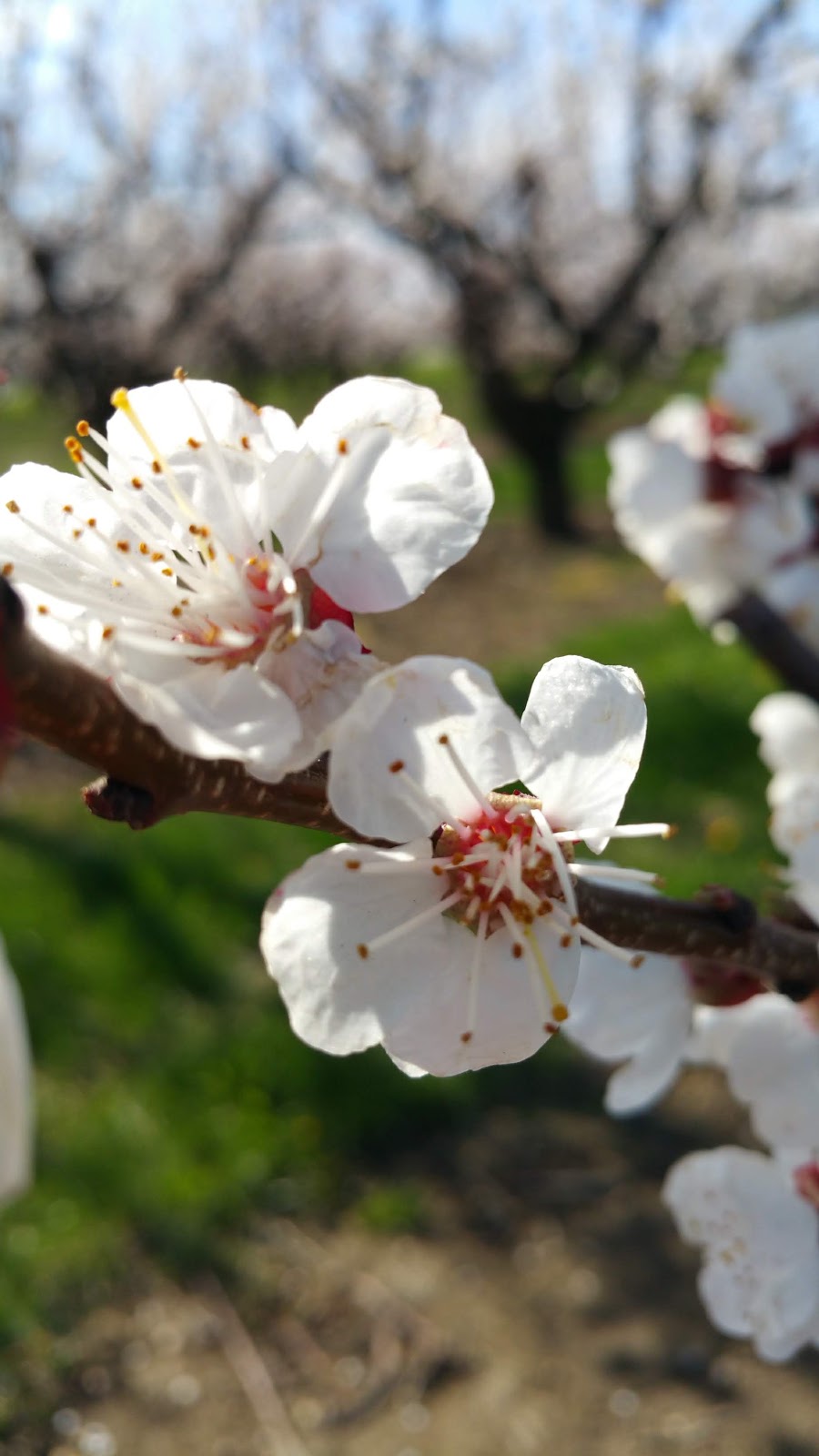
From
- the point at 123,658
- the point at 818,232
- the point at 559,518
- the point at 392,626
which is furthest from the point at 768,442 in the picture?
the point at 818,232

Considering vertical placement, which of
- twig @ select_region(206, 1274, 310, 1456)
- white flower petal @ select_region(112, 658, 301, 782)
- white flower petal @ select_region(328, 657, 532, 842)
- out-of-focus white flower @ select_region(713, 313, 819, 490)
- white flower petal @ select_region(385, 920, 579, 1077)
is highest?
white flower petal @ select_region(112, 658, 301, 782)

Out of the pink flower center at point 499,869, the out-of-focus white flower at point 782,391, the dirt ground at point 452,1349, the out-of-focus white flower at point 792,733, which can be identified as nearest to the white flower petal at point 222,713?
the pink flower center at point 499,869

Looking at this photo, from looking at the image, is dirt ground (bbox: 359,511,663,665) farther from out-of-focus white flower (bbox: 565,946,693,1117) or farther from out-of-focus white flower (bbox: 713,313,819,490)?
out-of-focus white flower (bbox: 565,946,693,1117)

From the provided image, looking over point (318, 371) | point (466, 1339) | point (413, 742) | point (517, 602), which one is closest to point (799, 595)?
point (413, 742)

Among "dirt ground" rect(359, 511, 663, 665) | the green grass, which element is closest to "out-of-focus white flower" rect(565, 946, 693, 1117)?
the green grass

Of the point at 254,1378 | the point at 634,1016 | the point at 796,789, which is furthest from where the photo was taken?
the point at 254,1378

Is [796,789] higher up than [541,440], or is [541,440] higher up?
[796,789]

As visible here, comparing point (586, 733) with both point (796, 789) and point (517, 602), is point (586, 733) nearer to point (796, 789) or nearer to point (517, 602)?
point (796, 789)
